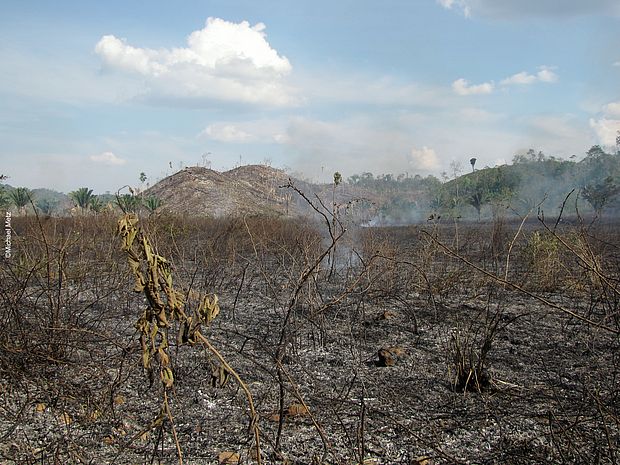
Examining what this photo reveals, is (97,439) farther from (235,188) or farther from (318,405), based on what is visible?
(235,188)

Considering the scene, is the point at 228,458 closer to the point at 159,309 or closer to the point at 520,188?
the point at 159,309

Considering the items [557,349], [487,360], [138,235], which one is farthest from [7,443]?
[557,349]

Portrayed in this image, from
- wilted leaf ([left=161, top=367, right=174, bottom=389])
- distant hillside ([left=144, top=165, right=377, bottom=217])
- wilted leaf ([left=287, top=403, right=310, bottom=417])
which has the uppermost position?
distant hillside ([left=144, top=165, right=377, bottom=217])

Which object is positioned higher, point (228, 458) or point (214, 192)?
point (214, 192)

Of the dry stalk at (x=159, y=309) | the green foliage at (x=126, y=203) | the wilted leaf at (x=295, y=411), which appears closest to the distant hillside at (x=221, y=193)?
the green foliage at (x=126, y=203)

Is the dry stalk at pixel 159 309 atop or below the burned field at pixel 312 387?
atop

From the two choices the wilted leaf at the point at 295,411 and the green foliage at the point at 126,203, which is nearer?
the green foliage at the point at 126,203

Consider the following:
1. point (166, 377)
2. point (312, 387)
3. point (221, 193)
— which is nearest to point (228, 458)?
point (312, 387)

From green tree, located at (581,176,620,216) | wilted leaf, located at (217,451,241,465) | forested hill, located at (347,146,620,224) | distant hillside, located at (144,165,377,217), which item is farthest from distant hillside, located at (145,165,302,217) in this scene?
wilted leaf, located at (217,451,241,465)

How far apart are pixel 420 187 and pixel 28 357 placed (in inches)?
2777

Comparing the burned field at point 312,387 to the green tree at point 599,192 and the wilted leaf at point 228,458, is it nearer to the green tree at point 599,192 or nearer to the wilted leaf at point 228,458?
the wilted leaf at point 228,458

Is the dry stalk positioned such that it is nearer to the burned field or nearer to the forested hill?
the burned field

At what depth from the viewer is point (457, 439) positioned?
10.3 ft

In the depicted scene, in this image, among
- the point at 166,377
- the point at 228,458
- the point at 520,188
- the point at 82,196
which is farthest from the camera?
the point at 520,188
